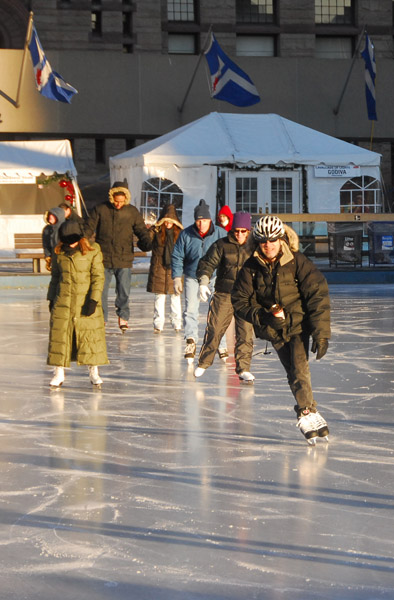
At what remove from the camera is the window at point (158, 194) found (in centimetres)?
2971

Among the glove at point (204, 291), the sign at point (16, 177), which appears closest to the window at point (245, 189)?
the sign at point (16, 177)

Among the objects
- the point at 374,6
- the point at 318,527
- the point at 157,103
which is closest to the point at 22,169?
the point at 157,103

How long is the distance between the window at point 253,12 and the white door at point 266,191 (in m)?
18.0

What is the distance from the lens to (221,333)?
10.2 meters

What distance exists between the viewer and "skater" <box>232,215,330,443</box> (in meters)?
6.82

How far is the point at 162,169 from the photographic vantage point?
29562mm

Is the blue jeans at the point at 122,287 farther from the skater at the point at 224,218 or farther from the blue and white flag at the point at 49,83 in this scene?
the blue and white flag at the point at 49,83

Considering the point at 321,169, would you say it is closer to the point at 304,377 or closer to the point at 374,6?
the point at 374,6

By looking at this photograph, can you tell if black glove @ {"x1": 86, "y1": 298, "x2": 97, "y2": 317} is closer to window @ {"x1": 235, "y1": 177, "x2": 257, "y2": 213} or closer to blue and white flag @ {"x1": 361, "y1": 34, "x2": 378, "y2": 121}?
window @ {"x1": 235, "y1": 177, "x2": 257, "y2": 213}

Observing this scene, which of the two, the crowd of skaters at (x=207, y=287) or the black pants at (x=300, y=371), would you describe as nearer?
the crowd of skaters at (x=207, y=287)

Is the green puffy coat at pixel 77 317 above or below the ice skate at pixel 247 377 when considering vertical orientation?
above

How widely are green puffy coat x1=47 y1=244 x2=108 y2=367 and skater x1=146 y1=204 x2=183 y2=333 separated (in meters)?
4.54

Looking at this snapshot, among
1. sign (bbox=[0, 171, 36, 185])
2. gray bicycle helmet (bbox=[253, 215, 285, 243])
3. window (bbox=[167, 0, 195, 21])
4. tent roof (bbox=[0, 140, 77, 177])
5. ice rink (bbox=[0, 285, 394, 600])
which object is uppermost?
window (bbox=[167, 0, 195, 21])

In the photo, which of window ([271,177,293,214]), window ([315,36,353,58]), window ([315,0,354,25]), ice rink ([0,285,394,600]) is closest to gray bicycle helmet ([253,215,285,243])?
ice rink ([0,285,394,600])
